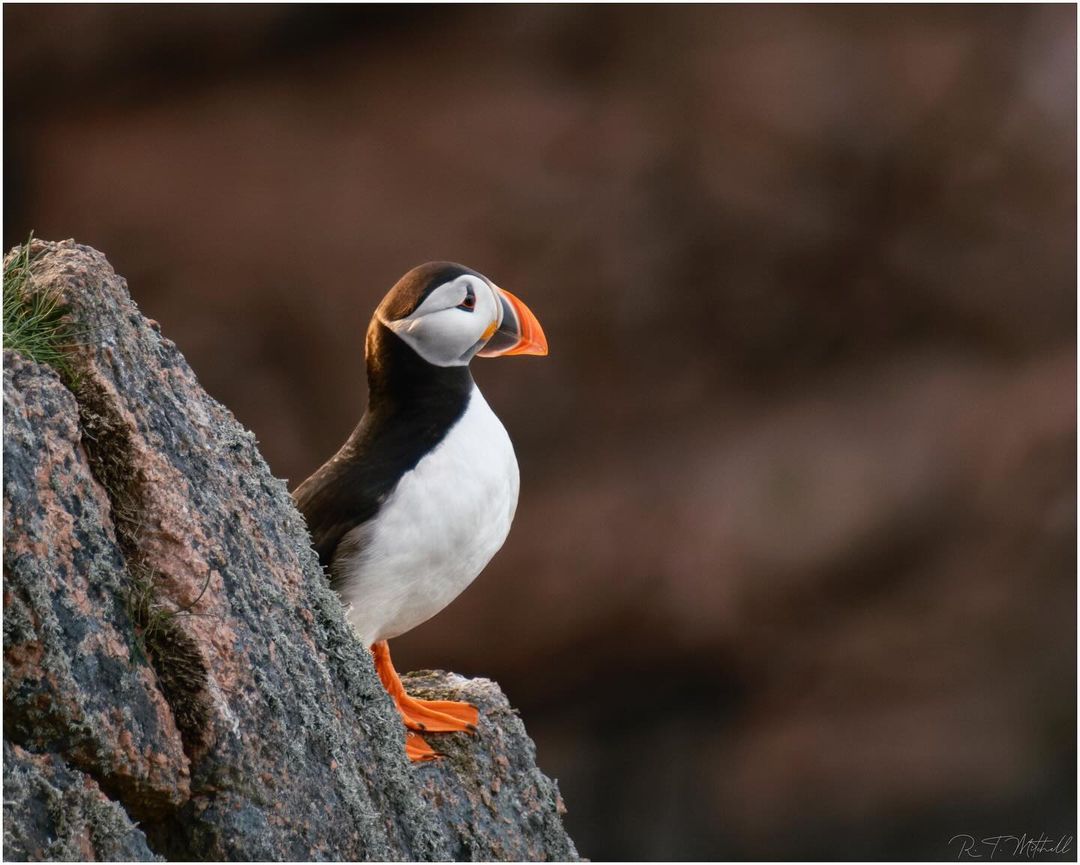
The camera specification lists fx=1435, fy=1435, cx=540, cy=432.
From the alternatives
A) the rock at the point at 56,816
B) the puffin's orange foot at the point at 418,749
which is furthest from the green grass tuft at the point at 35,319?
the puffin's orange foot at the point at 418,749

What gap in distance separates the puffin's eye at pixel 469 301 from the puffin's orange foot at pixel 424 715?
76 centimetres

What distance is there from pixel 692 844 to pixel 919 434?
2549mm

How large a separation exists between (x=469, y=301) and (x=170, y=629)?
1297mm

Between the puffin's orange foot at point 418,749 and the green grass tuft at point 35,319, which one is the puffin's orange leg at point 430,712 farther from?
the green grass tuft at point 35,319

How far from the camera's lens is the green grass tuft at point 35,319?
6.40ft

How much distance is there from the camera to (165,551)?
1.96 meters

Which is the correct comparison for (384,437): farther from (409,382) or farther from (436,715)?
(436,715)

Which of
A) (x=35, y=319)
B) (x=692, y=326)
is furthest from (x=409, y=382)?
(x=692, y=326)

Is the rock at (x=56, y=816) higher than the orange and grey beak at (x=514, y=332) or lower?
lower

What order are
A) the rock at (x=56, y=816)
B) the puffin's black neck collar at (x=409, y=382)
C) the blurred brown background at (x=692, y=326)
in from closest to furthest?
the rock at (x=56, y=816) → the puffin's black neck collar at (x=409, y=382) → the blurred brown background at (x=692, y=326)

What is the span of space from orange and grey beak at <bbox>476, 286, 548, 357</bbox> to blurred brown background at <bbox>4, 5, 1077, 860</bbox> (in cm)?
455

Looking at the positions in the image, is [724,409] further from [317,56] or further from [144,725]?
[144,725]
